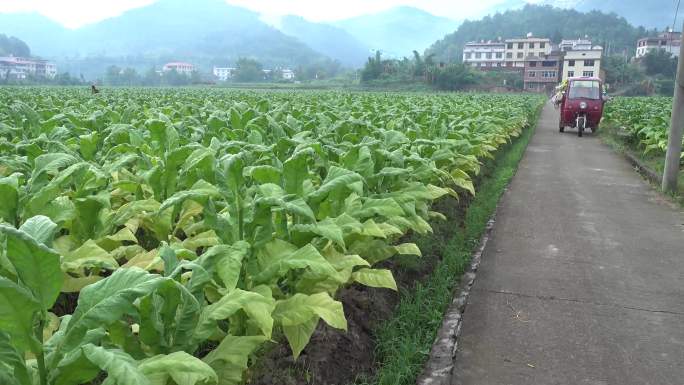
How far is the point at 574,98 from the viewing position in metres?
19.4

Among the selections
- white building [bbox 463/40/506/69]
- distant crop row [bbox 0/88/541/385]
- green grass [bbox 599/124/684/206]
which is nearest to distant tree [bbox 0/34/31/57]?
white building [bbox 463/40/506/69]

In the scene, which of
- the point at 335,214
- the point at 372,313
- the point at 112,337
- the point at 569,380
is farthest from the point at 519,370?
the point at 112,337

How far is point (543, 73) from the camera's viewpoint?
91062 millimetres

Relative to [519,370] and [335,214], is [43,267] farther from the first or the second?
[519,370]

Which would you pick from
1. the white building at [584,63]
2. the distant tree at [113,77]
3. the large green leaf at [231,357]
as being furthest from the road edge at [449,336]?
the distant tree at [113,77]

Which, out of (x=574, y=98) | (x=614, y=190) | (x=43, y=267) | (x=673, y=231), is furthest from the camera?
(x=574, y=98)

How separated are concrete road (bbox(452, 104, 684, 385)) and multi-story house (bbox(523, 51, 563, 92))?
86427 mm

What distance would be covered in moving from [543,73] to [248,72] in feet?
185

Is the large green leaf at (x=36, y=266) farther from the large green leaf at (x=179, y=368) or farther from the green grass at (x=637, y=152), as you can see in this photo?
the green grass at (x=637, y=152)

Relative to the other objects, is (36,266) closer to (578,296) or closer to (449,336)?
(449,336)

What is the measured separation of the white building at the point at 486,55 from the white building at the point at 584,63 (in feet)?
78.7

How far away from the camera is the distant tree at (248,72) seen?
11512 centimetres

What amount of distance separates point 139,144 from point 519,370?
3.72 metres

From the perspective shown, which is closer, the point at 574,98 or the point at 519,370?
the point at 519,370
